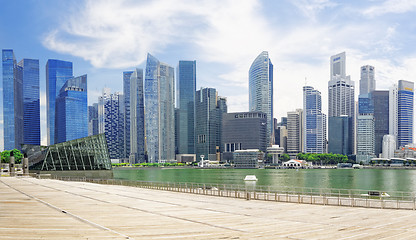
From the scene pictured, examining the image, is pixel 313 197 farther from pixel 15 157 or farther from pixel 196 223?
pixel 15 157

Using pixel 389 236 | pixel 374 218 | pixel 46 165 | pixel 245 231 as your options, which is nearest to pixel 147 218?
pixel 245 231

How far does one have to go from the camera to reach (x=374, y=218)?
68.0 feet

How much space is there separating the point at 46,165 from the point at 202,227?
342 ft

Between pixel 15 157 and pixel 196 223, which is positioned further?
pixel 15 157

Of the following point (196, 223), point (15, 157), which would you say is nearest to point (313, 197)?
point (196, 223)

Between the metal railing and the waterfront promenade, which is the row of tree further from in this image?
the waterfront promenade

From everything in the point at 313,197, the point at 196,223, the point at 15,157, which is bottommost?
the point at 15,157

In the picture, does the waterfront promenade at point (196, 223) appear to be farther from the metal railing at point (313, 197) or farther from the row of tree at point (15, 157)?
the row of tree at point (15, 157)

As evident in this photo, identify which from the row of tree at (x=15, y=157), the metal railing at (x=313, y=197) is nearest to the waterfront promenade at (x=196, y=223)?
the metal railing at (x=313, y=197)

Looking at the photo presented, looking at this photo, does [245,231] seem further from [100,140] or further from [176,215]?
[100,140]

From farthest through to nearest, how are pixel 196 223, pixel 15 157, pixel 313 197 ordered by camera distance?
pixel 15 157
pixel 313 197
pixel 196 223

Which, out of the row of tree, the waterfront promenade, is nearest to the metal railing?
the waterfront promenade

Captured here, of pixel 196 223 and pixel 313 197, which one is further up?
pixel 196 223

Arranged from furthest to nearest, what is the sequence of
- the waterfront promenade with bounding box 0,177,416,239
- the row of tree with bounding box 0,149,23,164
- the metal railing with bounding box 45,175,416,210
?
the row of tree with bounding box 0,149,23,164
the metal railing with bounding box 45,175,416,210
the waterfront promenade with bounding box 0,177,416,239
